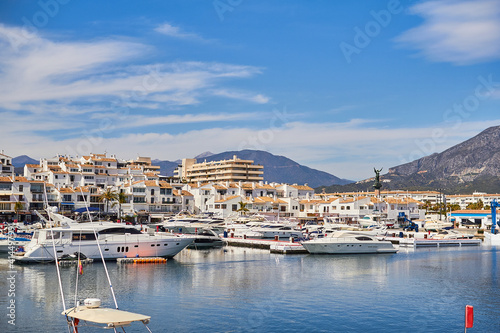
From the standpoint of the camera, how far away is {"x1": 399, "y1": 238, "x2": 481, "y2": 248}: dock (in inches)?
3147

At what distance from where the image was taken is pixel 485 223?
399 feet

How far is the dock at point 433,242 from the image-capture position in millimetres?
79938

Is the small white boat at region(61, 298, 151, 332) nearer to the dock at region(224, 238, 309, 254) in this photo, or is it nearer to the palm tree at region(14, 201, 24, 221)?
the dock at region(224, 238, 309, 254)

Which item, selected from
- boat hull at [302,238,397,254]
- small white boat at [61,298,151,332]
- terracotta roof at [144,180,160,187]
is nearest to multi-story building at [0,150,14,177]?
terracotta roof at [144,180,160,187]

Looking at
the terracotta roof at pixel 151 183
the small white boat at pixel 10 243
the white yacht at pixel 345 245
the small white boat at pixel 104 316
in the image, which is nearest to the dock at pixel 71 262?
the small white boat at pixel 10 243

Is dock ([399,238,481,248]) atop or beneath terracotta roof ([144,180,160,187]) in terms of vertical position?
beneath

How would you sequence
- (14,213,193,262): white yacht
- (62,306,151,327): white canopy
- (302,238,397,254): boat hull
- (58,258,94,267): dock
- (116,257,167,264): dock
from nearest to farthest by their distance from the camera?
(62,306,151,327): white canopy → (58,258,94,267): dock → (14,213,193,262): white yacht → (116,257,167,264): dock → (302,238,397,254): boat hull

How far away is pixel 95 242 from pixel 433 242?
51.4 metres

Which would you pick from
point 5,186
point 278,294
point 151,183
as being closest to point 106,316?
point 278,294

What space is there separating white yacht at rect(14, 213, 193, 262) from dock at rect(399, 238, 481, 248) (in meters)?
37.6

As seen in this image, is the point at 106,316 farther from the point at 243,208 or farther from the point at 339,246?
the point at 243,208

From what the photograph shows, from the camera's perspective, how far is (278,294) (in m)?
37.9

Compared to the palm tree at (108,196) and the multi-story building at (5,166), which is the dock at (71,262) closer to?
the palm tree at (108,196)

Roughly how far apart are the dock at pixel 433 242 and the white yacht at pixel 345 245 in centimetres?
1415
